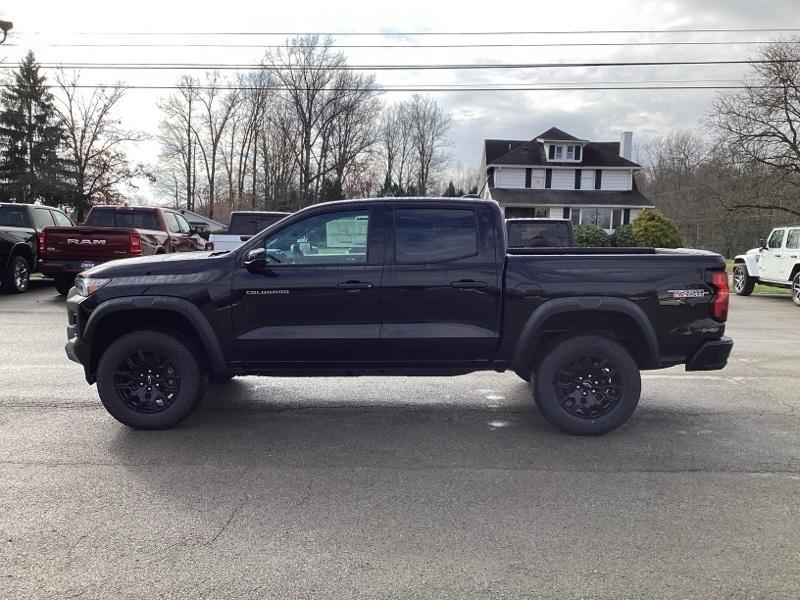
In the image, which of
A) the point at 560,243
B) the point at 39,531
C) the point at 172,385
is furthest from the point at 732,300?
the point at 39,531

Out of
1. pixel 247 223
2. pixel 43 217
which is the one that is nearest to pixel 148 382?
pixel 247 223

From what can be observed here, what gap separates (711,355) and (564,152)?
43.3 metres

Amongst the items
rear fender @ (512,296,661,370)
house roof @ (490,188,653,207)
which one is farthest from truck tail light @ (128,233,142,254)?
house roof @ (490,188,653,207)

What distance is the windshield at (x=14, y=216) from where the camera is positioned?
1448 cm

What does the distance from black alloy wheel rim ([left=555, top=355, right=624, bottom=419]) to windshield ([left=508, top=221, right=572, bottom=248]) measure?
7.95m

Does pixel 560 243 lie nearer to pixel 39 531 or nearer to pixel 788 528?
pixel 788 528

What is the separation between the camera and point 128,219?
1435 centimetres

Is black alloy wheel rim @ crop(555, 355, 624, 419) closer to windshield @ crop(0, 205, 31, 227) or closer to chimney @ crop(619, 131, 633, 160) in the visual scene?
windshield @ crop(0, 205, 31, 227)

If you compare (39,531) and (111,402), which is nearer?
(39,531)

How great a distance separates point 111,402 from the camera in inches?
198

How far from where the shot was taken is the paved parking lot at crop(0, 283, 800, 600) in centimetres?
299

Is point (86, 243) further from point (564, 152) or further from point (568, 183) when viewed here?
point (564, 152)

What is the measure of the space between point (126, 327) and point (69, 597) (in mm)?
2776

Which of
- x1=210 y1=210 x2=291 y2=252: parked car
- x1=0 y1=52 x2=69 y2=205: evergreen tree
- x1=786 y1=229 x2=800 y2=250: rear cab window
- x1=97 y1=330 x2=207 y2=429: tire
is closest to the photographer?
x1=97 y1=330 x2=207 y2=429: tire
